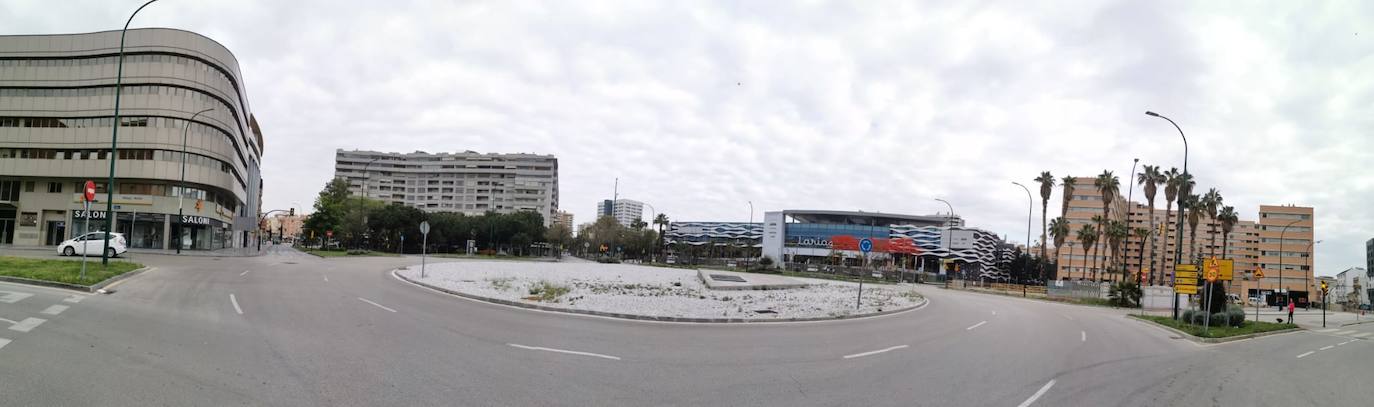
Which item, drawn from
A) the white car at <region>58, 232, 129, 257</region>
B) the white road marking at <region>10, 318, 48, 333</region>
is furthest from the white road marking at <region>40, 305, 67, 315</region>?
the white car at <region>58, 232, 129, 257</region>

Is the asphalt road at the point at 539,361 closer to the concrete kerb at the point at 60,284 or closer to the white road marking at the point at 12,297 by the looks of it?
the white road marking at the point at 12,297

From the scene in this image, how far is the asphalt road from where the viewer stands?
7.05m

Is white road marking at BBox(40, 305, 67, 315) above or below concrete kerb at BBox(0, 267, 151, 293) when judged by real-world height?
above

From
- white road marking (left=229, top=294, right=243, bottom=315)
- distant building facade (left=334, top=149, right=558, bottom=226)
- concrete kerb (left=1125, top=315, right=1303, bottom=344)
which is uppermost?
distant building facade (left=334, top=149, right=558, bottom=226)

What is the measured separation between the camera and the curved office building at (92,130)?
172ft

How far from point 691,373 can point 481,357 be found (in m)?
3.03

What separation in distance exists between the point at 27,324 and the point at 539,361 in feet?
26.7

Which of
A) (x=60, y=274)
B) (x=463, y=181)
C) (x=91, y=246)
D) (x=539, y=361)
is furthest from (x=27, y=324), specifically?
(x=463, y=181)

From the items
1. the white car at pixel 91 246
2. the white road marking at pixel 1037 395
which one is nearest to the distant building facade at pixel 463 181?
the white car at pixel 91 246

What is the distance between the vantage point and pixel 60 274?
18.4 metres

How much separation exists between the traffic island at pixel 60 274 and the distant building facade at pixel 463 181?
145165mm

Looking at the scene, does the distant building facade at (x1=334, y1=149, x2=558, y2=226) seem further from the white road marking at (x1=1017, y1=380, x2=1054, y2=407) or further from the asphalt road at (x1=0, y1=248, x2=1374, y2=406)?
the white road marking at (x1=1017, y1=380, x2=1054, y2=407)

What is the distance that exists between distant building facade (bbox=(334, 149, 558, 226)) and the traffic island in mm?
145165

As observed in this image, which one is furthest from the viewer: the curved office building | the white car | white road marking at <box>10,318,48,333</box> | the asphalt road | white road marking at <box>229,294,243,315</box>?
the curved office building
